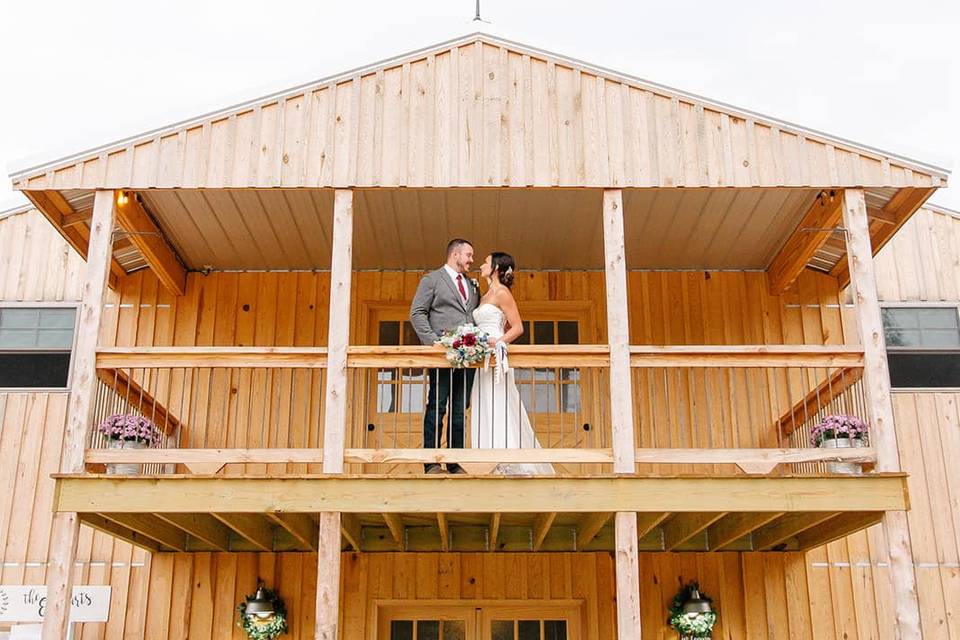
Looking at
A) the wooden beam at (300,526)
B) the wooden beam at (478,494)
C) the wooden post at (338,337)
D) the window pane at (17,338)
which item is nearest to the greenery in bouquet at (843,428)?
the wooden beam at (478,494)

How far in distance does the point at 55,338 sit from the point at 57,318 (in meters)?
0.21

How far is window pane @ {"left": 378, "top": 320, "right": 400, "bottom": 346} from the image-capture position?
10266 millimetres

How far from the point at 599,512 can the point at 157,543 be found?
13.5 ft

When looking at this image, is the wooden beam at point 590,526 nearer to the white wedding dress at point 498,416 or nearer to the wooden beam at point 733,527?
the white wedding dress at point 498,416

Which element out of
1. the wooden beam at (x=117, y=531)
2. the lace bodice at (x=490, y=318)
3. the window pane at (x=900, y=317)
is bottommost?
the wooden beam at (x=117, y=531)

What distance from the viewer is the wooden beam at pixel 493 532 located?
7.83 meters

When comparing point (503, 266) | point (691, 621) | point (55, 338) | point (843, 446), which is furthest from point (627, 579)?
point (55, 338)

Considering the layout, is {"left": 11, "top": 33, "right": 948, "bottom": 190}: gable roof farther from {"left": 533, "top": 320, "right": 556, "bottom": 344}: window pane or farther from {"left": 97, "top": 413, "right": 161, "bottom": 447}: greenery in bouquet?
{"left": 533, "top": 320, "right": 556, "bottom": 344}: window pane

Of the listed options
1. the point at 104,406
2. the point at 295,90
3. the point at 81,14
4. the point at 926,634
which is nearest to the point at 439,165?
the point at 295,90

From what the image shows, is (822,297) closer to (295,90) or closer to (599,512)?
(599,512)

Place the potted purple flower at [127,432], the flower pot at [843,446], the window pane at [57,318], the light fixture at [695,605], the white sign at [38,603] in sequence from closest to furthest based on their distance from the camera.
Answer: the flower pot at [843,446]
the potted purple flower at [127,432]
the light fixture at [695,605]
the white sign at [38,603]
the window pane at [57,318]

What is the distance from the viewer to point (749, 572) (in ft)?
30.7

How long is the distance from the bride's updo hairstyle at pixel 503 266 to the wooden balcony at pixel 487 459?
2.74ft

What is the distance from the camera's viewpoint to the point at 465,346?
24.6 ft
